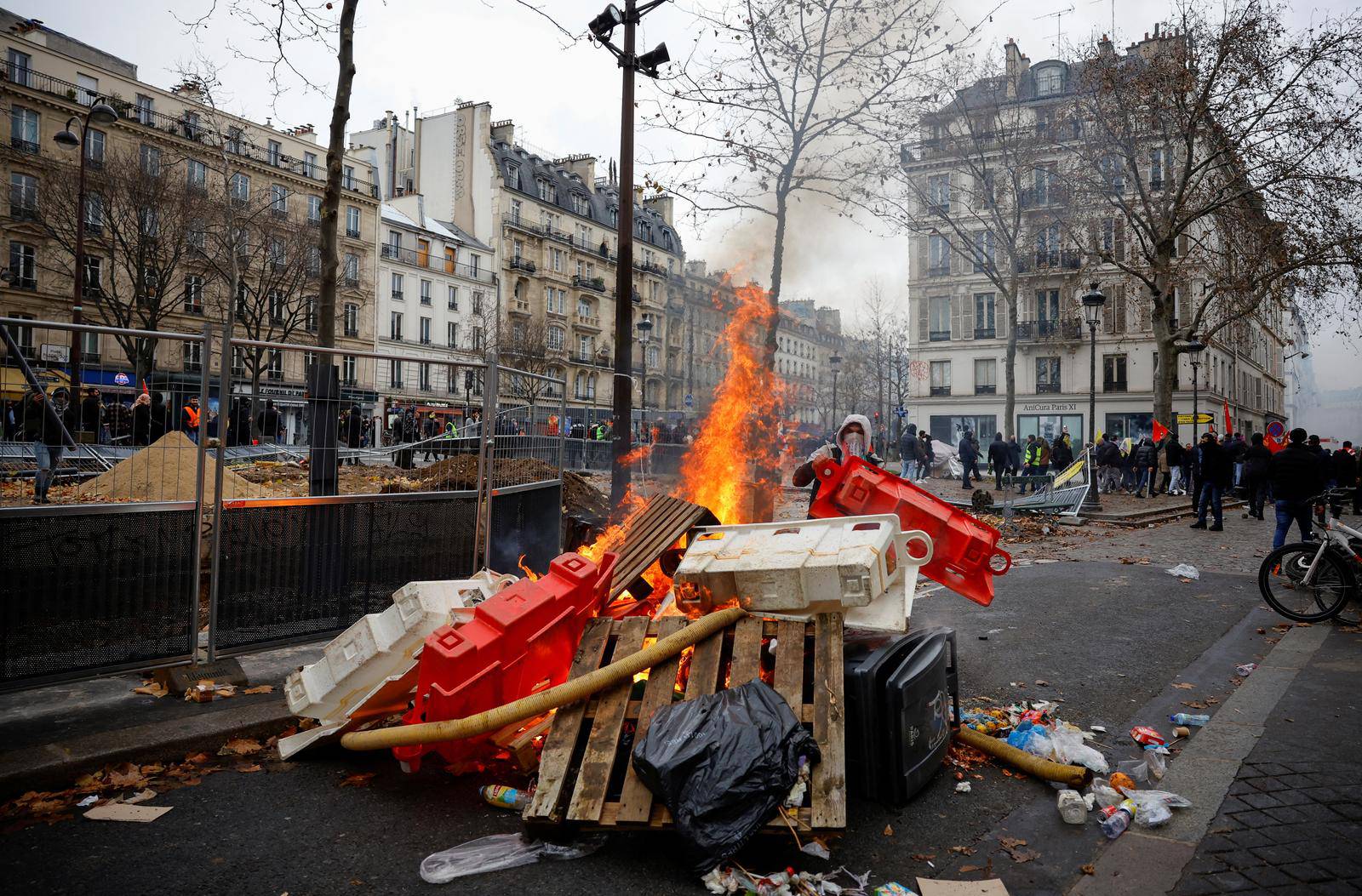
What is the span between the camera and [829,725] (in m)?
3.35

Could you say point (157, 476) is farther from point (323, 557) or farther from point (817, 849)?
point (817, 849)

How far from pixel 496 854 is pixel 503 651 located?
876mm

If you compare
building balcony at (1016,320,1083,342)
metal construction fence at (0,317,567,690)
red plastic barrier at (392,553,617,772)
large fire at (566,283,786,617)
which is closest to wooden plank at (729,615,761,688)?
red plastic barrier at (392,553,617,772)

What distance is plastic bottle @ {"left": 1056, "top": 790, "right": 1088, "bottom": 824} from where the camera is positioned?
3.40 metres

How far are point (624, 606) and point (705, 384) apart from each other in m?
6.43

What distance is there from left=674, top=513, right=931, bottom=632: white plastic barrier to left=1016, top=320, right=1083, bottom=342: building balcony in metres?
41.1

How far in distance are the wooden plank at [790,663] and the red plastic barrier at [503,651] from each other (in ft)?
3.47

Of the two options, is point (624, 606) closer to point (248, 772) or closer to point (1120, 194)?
point (248, 772)

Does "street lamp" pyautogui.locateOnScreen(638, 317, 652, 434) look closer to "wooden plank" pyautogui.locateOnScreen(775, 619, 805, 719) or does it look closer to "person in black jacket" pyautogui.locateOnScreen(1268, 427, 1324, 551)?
"person in black jacket" pyautogui.locateOnScreen(1268, 427, 1324, 551)

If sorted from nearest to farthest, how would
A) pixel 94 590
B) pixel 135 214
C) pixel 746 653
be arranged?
pixel 746 653
pixel 94 590
pixel 135 214

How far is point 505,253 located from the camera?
56.1 meters

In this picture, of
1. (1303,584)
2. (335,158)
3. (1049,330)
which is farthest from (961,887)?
(1049,330)

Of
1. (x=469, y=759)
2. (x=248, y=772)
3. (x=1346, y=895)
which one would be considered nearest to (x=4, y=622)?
(x=248, y=772)

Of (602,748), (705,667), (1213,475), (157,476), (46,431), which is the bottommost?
(602,748)
